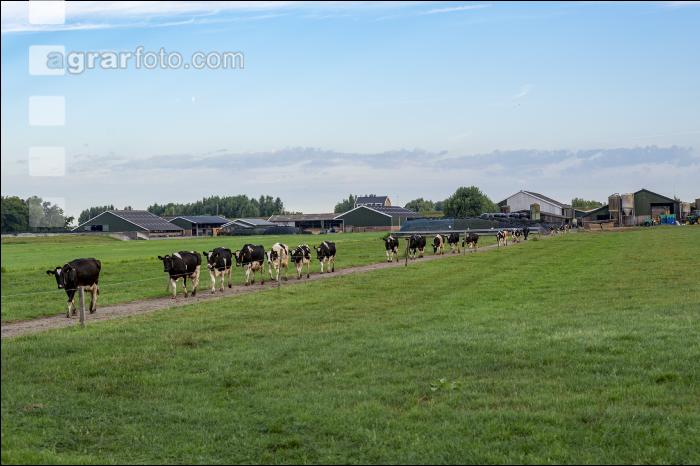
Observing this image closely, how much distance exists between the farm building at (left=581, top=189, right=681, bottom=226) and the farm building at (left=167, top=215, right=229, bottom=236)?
7786 centimetres

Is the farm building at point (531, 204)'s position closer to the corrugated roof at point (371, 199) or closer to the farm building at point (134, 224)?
the corrugated roof at point (371, 199)

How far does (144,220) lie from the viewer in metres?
132

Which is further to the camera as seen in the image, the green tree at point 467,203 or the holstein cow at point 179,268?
the green tree at point 467,203

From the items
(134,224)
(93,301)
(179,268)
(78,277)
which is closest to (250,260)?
(179,268)

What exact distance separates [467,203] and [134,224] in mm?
66836

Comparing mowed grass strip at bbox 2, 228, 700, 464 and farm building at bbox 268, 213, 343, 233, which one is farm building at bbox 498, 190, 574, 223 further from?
mowed grass strip at bbox 2, 228, 700, 464

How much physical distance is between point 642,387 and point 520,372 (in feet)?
6.96

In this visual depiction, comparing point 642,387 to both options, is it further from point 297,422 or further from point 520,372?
point 297,422

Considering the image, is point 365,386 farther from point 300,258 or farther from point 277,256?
point 300,258

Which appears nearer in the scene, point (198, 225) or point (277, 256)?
point (277, 256)

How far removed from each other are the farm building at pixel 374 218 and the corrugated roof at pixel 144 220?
34161 millimetres

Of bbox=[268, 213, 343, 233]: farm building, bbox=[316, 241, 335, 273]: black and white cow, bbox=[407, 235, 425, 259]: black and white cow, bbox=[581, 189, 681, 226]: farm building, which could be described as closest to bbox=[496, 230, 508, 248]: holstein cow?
bbox=[407, 235, 425, 259]: black and white cow

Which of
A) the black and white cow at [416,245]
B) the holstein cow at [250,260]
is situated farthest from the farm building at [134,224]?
the holstein cow at [250,260]

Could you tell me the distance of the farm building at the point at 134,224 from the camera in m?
113
